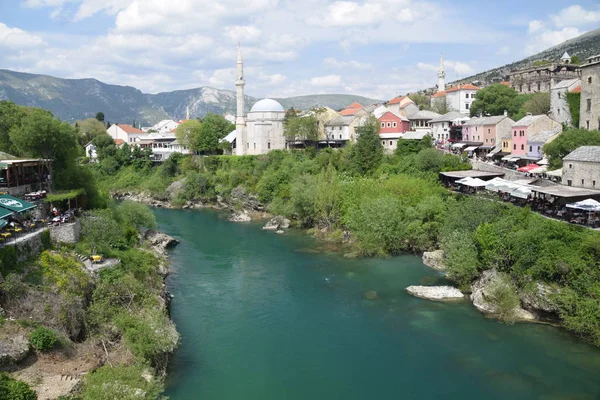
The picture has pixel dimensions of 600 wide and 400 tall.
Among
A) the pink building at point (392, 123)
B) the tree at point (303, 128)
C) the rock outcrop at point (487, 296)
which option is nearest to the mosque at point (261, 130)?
the tree at point (303, 128)

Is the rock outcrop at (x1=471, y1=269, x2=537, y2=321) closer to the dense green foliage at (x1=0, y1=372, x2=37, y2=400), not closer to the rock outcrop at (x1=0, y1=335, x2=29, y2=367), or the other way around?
the dense green foliage at (x1=0, y1=372, x2=37, y2=400)

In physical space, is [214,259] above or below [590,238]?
below

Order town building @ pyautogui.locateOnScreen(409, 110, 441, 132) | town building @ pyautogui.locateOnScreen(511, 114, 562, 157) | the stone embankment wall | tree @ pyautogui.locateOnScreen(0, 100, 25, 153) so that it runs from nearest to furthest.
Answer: the stone embankment wall, tree @ pyautogui.locateOnScreen(0, 100, 25, 153), town building @ pyautogui.locateOnScreen(511, 114, 562, 157), town building @ pyautogui.locateOnScreen(409, 110, 441, 132)

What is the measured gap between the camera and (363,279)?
27.9 meters

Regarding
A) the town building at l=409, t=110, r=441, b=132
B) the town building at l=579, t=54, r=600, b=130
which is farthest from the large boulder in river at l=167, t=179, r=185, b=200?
the town building at l=579, t=54, r=600, b=130

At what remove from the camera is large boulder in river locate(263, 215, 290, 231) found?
42.3 m

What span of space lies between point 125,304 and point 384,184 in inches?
904

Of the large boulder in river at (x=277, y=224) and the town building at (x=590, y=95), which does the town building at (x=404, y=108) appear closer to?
the large boulder in river at (x=277, y=224)

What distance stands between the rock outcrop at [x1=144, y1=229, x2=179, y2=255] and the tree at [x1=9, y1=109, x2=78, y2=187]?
7611 millimetres

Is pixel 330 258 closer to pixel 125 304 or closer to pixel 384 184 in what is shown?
pixel 384 184

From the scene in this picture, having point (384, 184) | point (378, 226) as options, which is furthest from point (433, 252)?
point (384, 184)

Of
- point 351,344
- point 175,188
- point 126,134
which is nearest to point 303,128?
point 175,188

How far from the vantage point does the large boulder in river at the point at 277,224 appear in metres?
42.3

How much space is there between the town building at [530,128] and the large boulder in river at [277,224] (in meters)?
19.9
